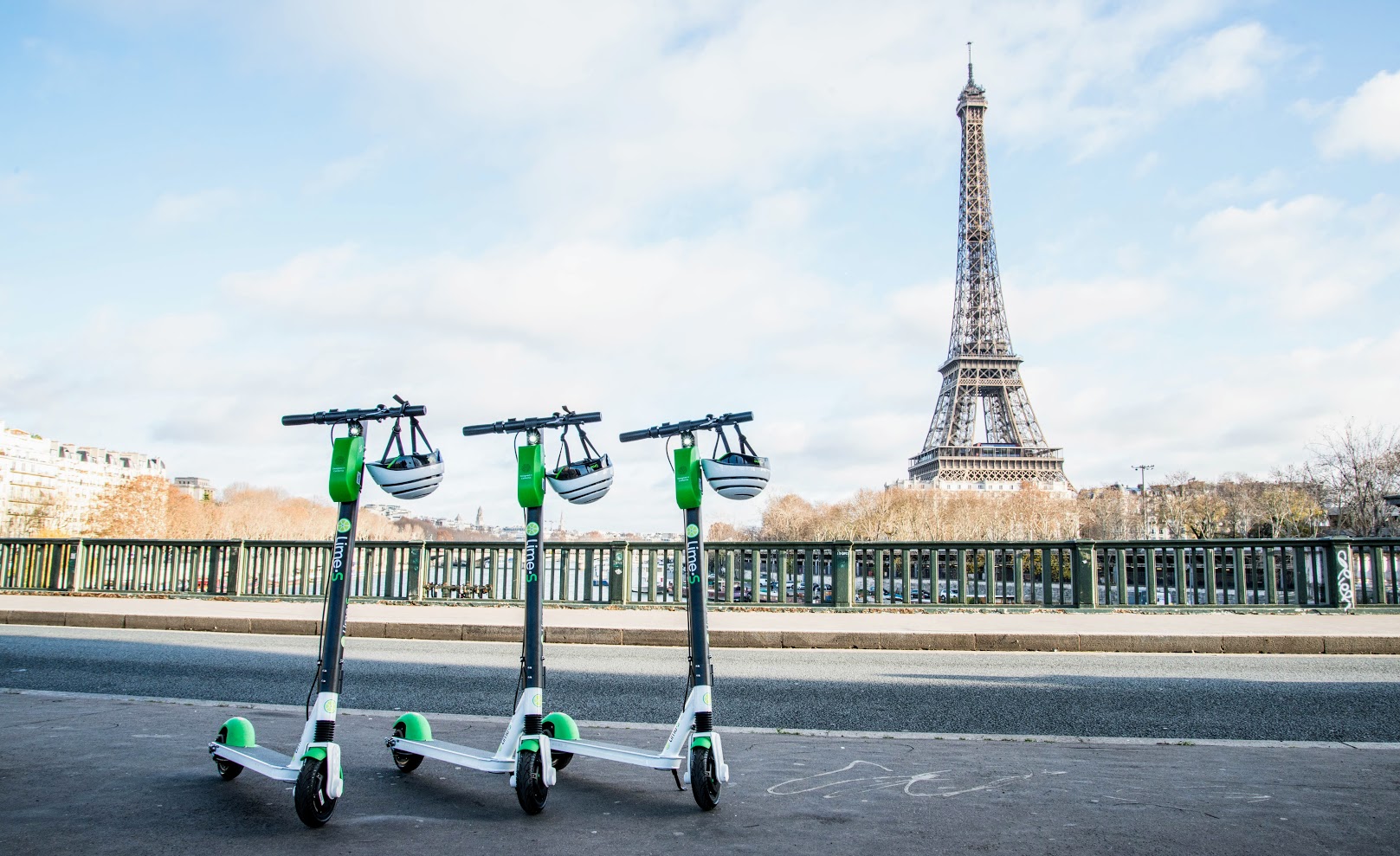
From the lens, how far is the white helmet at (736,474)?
4.30 meters

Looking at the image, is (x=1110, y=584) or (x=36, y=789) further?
(x=1110, y=584)

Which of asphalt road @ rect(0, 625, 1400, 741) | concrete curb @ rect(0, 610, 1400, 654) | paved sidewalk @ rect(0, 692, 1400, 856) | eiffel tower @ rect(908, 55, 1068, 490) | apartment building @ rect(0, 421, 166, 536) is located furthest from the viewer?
apartment building @ rect(0, 421, 166, 536)

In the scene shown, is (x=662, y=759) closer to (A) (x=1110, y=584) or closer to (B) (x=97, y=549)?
(A) (x=1110, y=584)

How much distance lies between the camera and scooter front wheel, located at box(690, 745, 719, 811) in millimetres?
4039

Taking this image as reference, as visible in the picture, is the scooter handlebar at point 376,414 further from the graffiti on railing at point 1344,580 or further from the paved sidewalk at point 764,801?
the graffiti on railing at point 1344,580

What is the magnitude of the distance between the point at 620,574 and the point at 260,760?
38.0 feet

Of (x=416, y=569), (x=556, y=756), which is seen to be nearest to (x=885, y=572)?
(x=416, y=569)

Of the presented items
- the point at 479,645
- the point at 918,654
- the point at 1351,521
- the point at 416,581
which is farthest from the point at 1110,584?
the point at 1351,521

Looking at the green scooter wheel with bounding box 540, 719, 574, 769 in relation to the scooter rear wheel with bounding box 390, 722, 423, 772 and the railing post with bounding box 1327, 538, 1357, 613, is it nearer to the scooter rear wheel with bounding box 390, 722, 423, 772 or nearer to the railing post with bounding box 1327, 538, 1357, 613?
the scooter rear wheel with bounding box 390, 722, 423, 772

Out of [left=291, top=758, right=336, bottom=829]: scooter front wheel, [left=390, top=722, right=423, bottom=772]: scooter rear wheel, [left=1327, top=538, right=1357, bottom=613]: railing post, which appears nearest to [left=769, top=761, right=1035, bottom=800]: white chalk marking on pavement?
[left=390, top=722, right=423, bottom=772]: scooter rear wheel

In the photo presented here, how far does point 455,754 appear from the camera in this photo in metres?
4.38

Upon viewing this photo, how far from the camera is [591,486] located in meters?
4.55

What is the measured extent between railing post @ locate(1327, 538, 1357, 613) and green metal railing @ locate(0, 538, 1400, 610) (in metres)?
0.02

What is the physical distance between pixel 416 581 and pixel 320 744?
13.2 meters
